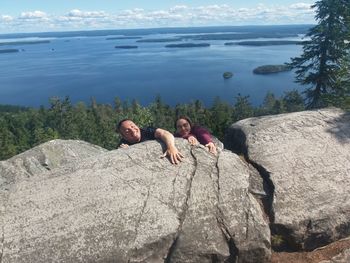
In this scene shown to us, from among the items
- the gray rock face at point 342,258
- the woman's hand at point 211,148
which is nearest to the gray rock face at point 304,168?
A: the gray rock face at point 342,258

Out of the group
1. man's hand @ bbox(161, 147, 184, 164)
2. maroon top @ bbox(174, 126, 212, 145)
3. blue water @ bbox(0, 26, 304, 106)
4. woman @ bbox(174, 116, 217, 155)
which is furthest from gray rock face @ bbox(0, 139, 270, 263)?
blue water @ bbox(0, 26, 304, 106)

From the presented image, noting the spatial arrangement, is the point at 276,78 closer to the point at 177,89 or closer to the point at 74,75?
the point at 177,89

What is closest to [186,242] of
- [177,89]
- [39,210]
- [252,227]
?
[252,227]

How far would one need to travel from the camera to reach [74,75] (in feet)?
554

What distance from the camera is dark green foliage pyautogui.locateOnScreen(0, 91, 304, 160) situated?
55875mm

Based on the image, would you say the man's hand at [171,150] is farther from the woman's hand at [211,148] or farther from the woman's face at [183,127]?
the woman's hand at [211,148]

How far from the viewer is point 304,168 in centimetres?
872

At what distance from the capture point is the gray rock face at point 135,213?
22.4 feet

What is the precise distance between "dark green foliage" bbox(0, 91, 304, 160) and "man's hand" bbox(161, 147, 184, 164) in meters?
31.7

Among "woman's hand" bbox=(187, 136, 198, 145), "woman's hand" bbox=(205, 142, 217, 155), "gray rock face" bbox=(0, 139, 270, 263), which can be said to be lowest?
"gray rock face" bbox=(0, 139, 270, 263)

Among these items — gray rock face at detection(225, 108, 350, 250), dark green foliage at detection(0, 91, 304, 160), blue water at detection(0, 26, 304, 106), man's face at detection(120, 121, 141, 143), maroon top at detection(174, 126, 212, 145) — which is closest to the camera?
gray rock face at detection(225, 108, 350, 250)

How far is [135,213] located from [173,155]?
1.43 m

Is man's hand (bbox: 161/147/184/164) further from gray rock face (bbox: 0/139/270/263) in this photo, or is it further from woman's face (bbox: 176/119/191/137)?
woman's face (bbox: 176/119/191/137)

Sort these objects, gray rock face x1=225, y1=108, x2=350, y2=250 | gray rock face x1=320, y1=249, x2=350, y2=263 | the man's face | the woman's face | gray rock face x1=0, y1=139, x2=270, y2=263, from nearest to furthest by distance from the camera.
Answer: gray rock face x1=0, y1=139, x2=270, y2=263
gray rock face x1=320, y1=249, x2=350, y2=263
gray rock face x1=225, y1=108, x2=350, y2=250
the man's face
the woman's face
